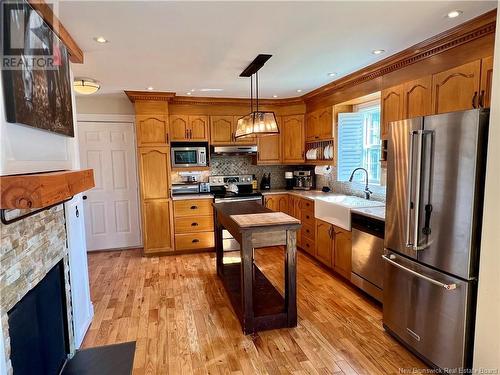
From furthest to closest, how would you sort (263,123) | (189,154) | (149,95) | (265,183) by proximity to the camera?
(265,183), (189,154), (149,95), (263,123)

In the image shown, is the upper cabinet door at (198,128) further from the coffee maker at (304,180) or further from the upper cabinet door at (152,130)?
the coffee maker at (304,180)

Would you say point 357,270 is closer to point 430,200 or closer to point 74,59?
point 430,200

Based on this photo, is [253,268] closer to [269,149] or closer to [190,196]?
[190,196]

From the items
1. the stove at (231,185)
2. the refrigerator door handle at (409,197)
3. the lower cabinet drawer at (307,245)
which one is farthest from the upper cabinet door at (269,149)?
the refrigerator door handle at (409,197)

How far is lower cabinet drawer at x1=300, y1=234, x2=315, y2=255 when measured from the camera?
14.1 ft

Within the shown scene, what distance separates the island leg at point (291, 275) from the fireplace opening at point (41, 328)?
171cm

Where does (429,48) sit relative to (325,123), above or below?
above

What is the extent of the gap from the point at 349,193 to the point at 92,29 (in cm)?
358

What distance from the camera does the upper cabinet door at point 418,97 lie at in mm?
2611

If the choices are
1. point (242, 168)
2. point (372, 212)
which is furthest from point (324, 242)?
point (242, 168)

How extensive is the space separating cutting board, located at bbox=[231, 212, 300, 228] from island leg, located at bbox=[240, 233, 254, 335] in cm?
10

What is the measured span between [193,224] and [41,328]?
2985 mm

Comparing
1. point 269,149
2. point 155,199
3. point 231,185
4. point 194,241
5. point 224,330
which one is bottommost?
point 224,330

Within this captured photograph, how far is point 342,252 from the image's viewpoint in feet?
11.5
